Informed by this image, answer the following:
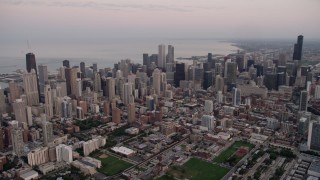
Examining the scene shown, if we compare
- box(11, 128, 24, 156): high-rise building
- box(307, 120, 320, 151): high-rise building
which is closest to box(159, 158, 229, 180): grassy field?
box(307, 120, 320, 151): high-rise building

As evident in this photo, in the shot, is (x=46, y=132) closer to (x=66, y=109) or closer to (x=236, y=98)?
(x=66, y=109)

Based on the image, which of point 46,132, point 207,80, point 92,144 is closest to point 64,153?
point 92,144

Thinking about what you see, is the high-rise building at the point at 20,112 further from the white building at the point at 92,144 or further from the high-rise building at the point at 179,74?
the high-rise building at the point at 179,74

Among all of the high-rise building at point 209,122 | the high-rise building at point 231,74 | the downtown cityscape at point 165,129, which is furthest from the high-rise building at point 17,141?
the high-rise building at point 231,74

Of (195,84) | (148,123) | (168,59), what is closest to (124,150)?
(148,123)

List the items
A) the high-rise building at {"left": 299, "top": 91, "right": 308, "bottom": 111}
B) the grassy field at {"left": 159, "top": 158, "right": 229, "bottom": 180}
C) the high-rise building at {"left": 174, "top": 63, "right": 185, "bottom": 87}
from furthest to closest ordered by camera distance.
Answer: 1. the high-rise building at {"left": 174, "top": 63, "right": 185, "bottom": 87}
2. the high-rise building at {"left": 299, "top": 91, "right": 308, "bottom": 111}
3. the grassy field at {"left": 159, "top": 158, "right": 229, "bottom": 180}

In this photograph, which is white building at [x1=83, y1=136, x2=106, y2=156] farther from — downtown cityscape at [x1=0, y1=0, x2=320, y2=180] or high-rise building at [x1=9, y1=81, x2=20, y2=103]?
high-rise building at [x1=9, y1=81, x2=20, y2=103]

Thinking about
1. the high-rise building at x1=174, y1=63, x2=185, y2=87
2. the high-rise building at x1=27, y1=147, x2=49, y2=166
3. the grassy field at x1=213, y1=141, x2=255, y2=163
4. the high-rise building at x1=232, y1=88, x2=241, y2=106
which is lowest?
the grassy field at x1=213, y1=141, x2=255, y2=163
